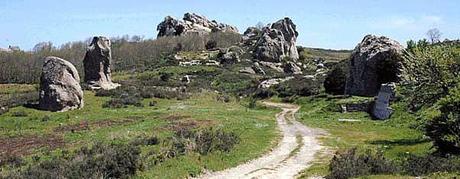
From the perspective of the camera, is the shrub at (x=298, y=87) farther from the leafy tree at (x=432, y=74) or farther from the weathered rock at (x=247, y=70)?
the leafy tree at (x=432, y=74)

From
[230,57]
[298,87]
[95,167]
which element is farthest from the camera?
[230,57]

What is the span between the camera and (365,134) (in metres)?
44.4

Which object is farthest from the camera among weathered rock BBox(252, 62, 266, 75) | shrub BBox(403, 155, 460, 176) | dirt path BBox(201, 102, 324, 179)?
weathered rock BBox(252, 62, 266, 75)

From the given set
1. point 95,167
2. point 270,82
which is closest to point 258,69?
point 270,82

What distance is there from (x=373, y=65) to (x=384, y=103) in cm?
1456

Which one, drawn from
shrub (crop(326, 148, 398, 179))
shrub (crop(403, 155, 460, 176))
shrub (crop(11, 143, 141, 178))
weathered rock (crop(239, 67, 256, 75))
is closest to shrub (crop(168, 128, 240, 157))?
shrub (crop(11, 143, 141, 178))

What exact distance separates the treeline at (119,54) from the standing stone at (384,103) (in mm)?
94479

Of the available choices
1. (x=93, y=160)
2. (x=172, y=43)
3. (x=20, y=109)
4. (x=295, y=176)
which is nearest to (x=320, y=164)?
(x=295, y=176)

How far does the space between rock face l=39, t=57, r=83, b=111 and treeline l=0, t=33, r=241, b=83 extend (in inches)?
3022

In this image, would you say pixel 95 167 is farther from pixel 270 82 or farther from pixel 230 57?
pixel 230 57

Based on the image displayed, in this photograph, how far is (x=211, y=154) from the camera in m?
31.2

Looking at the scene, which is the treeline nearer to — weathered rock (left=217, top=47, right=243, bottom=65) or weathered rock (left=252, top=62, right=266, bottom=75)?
weathered rock (left=217, top=47, right=243, bottom=65)

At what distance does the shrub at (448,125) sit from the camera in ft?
90.2

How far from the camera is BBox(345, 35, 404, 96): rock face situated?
218 ft
